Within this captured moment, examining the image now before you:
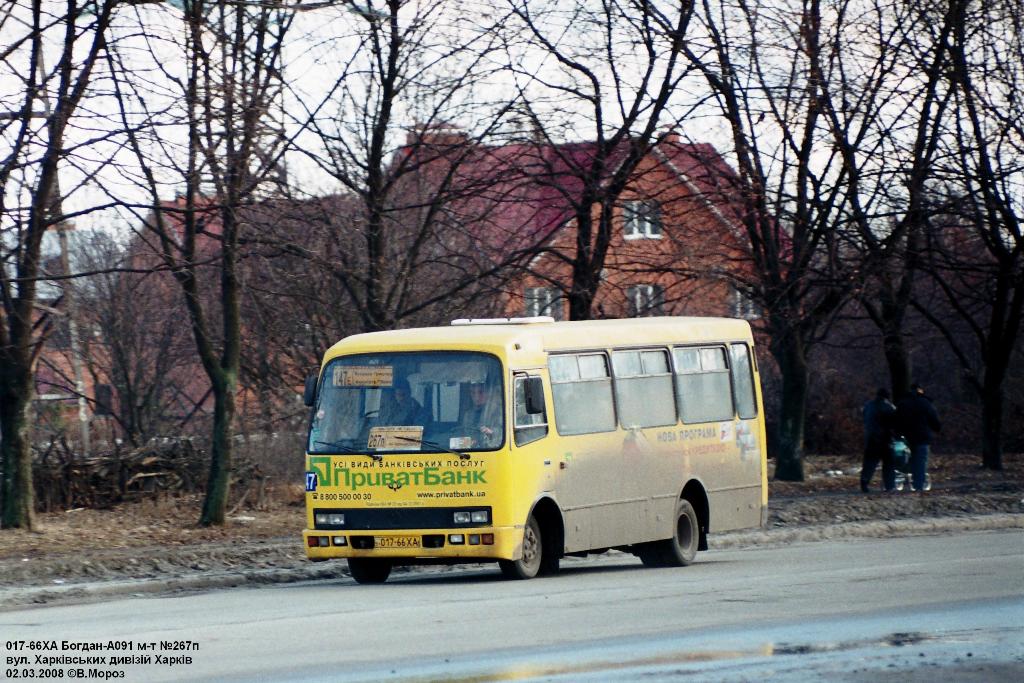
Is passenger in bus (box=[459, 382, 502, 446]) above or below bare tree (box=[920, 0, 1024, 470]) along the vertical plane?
below

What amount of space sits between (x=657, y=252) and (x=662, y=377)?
9221 mm

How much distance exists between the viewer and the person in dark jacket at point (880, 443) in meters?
28.2

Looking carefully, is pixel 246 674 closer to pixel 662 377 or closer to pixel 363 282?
pixel 662 377

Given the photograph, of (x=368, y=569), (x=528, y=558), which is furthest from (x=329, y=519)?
(x=528, y=558)

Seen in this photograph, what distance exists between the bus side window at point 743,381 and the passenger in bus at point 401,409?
19.2 feet

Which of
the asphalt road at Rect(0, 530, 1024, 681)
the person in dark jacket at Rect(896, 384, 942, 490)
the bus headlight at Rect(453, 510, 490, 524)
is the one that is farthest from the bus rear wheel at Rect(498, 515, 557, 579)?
the person in dark jacket at Rect(896, 384, 942, 490)

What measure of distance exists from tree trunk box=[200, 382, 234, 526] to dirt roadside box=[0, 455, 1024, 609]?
27 centimetres

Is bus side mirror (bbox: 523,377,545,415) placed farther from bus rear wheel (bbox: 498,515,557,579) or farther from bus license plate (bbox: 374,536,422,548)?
bus license plate (bbox: 374,536,422,548)

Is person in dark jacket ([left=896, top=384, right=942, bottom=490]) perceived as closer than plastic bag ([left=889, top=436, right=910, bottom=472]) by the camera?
Yes

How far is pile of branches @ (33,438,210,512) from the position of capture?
2506 centimetres

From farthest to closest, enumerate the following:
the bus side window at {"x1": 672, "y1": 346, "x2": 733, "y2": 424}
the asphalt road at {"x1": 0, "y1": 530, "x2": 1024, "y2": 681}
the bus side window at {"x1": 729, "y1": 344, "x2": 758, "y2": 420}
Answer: the bus side window at {"x1": 729, "y1": 344, "x2": 758, "y2": 420} → the bus side window at {"x1": 672, "y1": 346, "x2": 733, "y2": 424} → the asphalt road at {"x1": 0, "y1": 530, "x2": 1024, "y2": 681}

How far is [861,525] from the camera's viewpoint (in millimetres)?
22688

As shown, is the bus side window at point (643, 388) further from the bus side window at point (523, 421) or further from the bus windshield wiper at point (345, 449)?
the bus windshield wiper at point (345, 449)

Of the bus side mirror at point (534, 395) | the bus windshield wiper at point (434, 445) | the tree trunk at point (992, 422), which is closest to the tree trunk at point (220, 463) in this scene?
the bus windshield wiper at point (434, 445)
